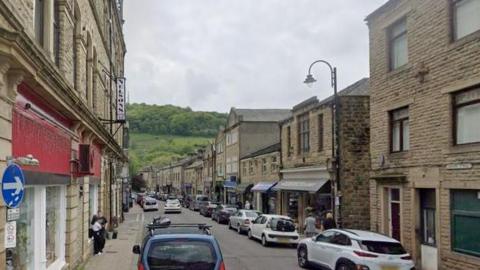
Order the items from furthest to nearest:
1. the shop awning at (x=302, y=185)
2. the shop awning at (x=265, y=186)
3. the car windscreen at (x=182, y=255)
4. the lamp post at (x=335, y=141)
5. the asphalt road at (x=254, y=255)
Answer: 1. the shop awning at (x=265, y=186)
2. the shop awning at (x=302, y=185)
3. the lamp post at (x=335, y=141)
4. the asphalt road at (x=254, y=255)
5. the car windscreen at (x=182, y=255)

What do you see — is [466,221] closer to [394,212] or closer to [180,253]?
[394,212]

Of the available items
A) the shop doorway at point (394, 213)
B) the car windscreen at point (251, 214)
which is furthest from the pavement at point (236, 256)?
the shop doorway at point (394, 213)

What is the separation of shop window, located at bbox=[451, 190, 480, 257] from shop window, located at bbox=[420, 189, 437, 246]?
1456 mm

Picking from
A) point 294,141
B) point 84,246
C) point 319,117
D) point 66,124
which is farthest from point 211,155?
point 66,124

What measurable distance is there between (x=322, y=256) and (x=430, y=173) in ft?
13.8

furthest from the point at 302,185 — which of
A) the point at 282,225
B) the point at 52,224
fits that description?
the point at 52,224

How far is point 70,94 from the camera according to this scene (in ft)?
40.3

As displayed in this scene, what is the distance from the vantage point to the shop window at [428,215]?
17.5m

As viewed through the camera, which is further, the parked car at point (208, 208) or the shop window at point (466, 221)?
the parked car at point (208, 208)

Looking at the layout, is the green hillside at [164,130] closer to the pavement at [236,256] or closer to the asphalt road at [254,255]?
the pavement at [236,256]

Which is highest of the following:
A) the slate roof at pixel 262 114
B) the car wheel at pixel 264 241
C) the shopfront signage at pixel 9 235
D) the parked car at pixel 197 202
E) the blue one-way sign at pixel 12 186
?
the slate roof at pixel 262 114

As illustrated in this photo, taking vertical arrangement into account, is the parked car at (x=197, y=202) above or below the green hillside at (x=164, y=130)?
below

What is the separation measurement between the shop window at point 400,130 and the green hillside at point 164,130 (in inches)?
4994

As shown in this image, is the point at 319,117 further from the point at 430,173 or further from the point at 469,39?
the point at 469,39
